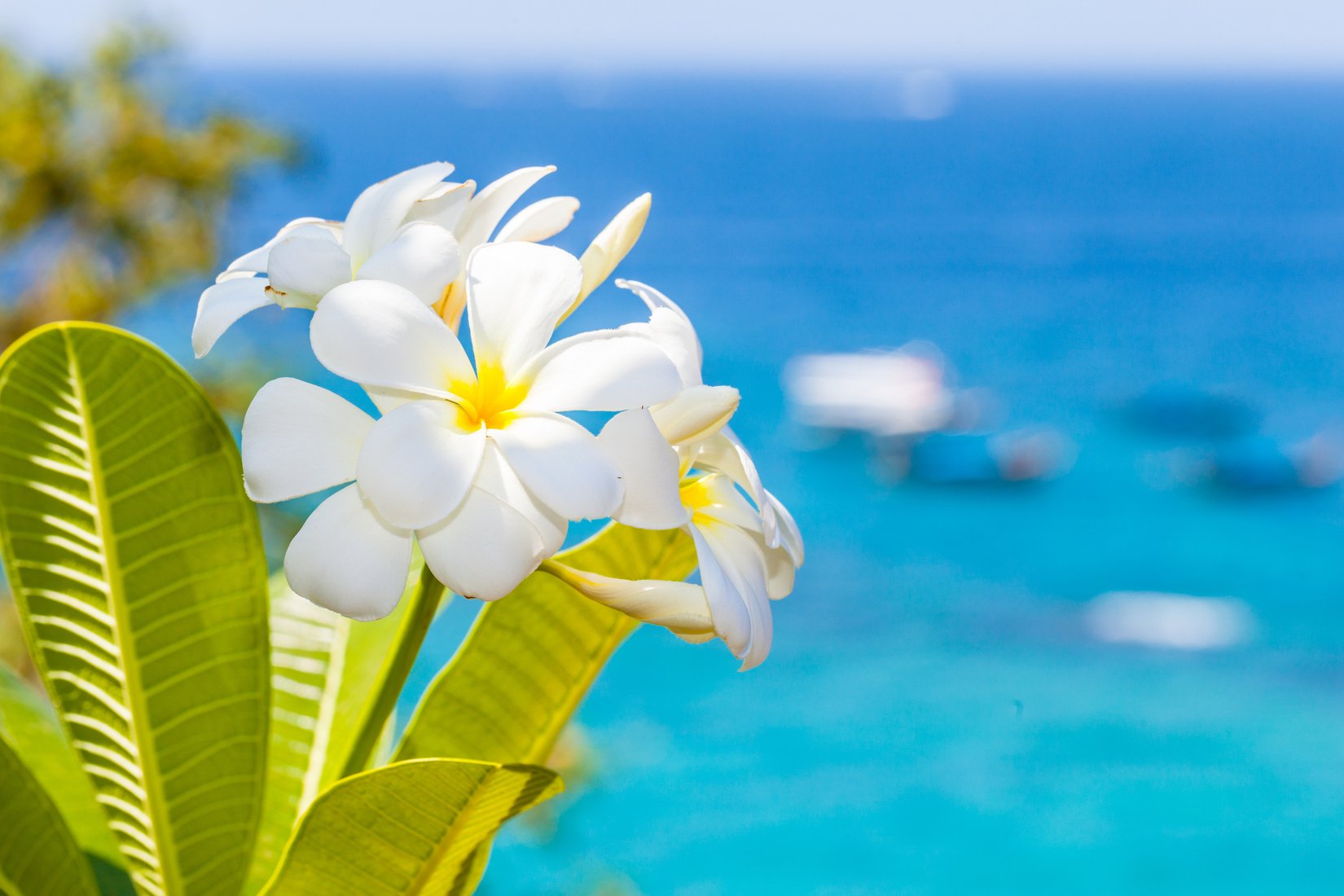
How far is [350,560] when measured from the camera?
13.1 inches

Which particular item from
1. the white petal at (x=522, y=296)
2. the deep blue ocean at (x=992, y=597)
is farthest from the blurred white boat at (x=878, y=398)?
the white petal at (x=522, y=296)

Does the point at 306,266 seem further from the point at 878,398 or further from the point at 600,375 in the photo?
the point at 878,398

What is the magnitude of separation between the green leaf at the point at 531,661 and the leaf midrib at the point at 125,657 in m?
0.09

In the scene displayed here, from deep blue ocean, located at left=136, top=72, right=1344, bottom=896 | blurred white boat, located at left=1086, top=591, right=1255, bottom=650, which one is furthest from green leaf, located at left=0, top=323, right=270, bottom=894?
blurred white boat, located at left=1086, top=591, right=1255, bottom=650

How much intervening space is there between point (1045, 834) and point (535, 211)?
7.90m

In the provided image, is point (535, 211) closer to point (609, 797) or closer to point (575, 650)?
point (575, 650)

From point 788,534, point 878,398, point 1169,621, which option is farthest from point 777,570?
point 878,398

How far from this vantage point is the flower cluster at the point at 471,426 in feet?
1.07

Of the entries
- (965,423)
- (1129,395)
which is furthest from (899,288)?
(965,423)

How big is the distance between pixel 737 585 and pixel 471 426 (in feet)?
0.31

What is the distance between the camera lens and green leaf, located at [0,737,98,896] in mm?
428

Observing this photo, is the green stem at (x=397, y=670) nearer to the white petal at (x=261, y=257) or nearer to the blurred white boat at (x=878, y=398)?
the white petal at (x=261, y=257)

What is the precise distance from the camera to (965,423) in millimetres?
16156

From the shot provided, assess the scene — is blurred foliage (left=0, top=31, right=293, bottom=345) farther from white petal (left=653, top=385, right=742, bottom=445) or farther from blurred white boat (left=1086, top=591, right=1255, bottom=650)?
blurred white boat (left=1086, top=591, right=1255, bottom=650)
